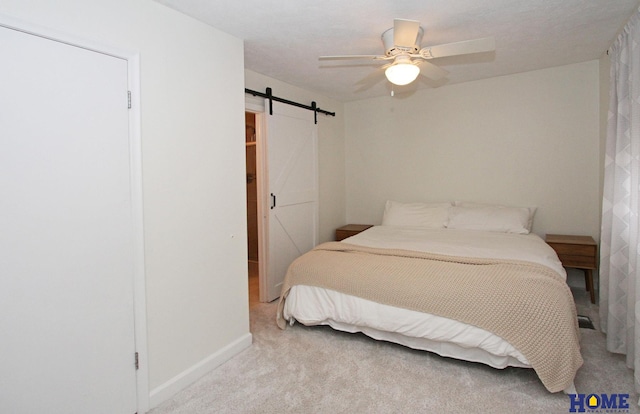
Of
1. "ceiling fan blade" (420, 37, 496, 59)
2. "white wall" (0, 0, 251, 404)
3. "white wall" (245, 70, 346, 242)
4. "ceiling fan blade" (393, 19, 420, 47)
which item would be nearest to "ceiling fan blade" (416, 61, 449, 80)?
"ceiling fan blade" (420, 37, 496, 59)

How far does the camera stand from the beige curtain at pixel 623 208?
2.16 metres

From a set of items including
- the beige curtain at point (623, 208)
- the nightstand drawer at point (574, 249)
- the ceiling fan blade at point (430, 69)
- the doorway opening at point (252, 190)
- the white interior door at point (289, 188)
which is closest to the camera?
the beige curtain at point (623, 208)

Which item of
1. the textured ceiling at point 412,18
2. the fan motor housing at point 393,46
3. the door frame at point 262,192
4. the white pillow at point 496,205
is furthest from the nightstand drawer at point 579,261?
the door frame at point 262,192

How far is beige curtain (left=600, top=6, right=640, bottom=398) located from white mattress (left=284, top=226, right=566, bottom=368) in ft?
1.15

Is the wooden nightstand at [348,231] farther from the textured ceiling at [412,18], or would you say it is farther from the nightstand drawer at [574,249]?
the nightstand drawer at [574,249]

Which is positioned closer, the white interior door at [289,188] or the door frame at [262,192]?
the door frame at [262,192]

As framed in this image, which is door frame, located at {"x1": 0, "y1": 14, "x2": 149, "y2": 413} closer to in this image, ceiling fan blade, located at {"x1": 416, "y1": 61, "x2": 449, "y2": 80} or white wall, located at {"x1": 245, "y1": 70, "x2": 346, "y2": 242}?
ceiling fan blade, located at {"x1": 416, "y1": 61, "x2": 449, "y2": 80}

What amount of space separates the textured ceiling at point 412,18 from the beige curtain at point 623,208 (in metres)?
0.30

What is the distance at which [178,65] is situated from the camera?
2197 millimetres

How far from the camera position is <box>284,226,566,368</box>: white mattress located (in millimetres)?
2201

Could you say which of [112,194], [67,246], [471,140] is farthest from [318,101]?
[67,246]

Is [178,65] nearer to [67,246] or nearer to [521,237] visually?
[67,246]

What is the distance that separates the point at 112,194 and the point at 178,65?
35.9 inches

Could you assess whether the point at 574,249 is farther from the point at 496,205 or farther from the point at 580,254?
the point at 496,205
